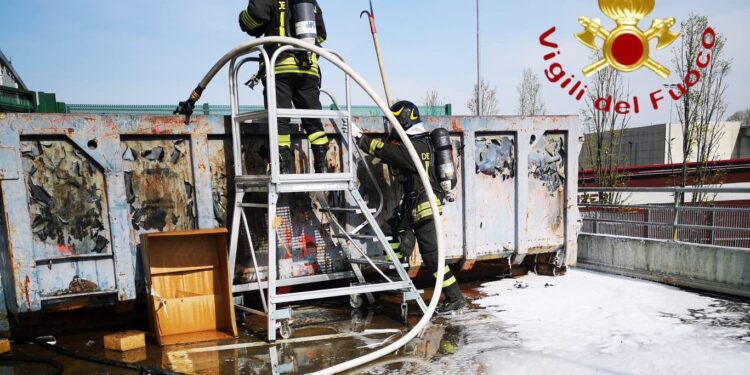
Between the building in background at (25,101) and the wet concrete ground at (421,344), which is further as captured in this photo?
the building in background at (25,101)

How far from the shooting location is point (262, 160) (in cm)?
471

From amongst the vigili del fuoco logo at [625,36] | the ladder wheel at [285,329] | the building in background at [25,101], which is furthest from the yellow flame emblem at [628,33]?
the building in background at [25,101]

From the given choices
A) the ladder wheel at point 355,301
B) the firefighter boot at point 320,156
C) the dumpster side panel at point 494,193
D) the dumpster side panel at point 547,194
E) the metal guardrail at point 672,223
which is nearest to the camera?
the firefighter boot at point 320,156

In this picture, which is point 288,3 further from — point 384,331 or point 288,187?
point 384,331

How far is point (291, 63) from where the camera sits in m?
4.29

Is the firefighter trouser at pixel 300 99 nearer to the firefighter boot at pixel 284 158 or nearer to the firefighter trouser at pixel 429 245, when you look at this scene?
the firefighter boot at pixel 284 158

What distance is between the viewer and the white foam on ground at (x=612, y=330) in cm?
350

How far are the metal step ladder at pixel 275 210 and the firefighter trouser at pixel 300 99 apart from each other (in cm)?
22

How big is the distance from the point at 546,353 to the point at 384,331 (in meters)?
1.38

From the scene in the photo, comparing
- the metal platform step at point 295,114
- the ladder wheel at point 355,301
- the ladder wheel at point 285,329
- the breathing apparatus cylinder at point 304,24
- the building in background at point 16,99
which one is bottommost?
the ladder wheel at point 355,301

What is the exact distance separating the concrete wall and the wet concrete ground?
34 centimetres

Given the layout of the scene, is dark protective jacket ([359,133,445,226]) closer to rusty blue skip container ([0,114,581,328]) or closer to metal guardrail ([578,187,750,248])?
rusty blue skip container ([0,114,581,328])

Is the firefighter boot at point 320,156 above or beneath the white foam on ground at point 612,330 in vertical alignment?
above

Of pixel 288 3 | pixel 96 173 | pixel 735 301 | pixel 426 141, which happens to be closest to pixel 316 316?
pixel 426 141
